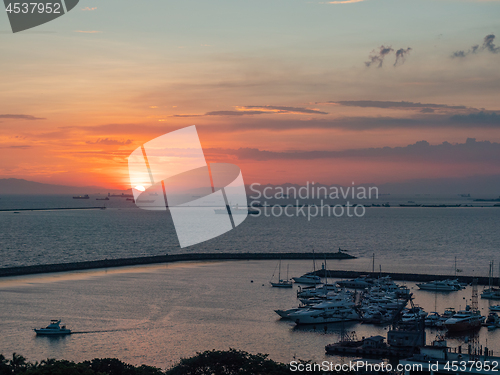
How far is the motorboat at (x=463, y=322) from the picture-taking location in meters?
28.8

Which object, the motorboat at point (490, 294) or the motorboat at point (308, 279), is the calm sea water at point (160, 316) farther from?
the motorboat at point (308, 279)

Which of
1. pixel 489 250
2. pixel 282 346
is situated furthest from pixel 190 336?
pixel 489 250

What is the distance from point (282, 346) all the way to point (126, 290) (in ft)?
61.5

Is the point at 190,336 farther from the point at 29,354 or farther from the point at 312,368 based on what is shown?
the point at 312,368

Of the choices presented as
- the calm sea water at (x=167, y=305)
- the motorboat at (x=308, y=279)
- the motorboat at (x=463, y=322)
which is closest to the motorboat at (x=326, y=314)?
the calm sea water at (x=167, y=305)

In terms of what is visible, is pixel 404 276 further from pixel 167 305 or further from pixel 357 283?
pixel 167 305

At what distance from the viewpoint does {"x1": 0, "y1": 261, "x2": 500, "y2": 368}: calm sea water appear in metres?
24.3

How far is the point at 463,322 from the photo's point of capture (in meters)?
28.9

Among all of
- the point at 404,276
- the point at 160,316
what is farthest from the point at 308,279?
the point at 160,316

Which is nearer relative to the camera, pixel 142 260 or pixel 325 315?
pixel 325 315

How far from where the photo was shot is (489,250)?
7338 cm

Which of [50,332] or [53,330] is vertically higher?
[53,330]

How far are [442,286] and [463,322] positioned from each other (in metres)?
14.3

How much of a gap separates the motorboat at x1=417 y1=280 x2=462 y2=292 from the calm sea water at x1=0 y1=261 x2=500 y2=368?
923 millimetres
